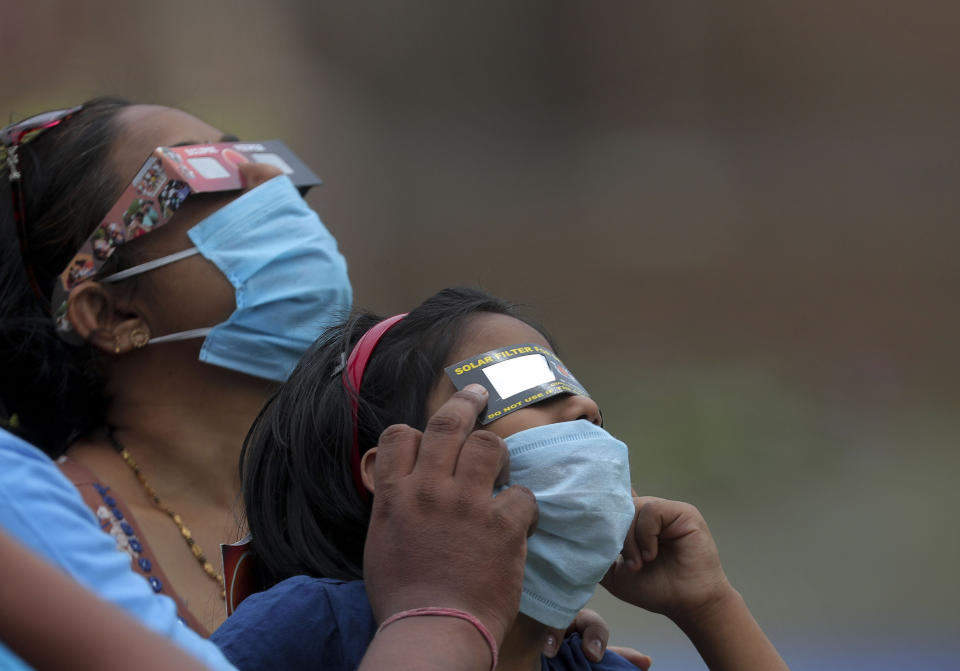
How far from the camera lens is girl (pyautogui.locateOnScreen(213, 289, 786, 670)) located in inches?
63.2

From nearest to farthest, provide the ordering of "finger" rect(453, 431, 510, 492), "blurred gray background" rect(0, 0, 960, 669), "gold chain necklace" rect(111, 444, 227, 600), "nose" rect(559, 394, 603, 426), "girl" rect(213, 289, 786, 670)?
"finger" rect(453, 431, 510, 492)
"girl" rect(213, 289, 786, 670)
"nose" rect(559, 394, 603, 426)
"gold chain necklace" rect(111, 444, 227, 600)
"blurred gray background" rect(0, 0, 960, 669)

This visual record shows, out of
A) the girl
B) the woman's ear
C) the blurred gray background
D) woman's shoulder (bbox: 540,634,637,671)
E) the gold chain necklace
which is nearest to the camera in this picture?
the girl

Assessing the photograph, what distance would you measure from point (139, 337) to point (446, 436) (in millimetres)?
1176

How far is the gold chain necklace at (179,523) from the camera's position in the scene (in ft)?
7.44

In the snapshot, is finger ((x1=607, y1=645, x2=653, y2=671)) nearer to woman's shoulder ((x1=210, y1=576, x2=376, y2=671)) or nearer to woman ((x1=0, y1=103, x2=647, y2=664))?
woman's shoulder ((x1=210, y1=576, x2=376, y2=671))

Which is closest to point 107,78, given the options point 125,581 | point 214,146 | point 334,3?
point 334,3

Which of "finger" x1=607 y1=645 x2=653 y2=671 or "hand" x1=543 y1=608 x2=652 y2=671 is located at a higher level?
"hand" x1=543 y1=608 x2=652 y2=671

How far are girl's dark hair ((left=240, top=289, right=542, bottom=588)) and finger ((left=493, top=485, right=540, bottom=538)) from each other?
29 centimetres

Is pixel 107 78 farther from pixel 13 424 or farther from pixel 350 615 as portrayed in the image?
pixel 350 615

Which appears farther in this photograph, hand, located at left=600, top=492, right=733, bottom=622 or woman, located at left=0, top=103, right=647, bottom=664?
woman, located at left=0, top=103, right=647, bottom=664

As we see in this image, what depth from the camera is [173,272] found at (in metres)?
2.44

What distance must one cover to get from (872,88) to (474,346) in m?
4.80

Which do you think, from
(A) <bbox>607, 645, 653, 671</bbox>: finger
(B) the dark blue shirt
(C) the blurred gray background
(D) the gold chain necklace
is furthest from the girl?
(C) the blurred gray background

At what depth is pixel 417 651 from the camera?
49.0 inches
